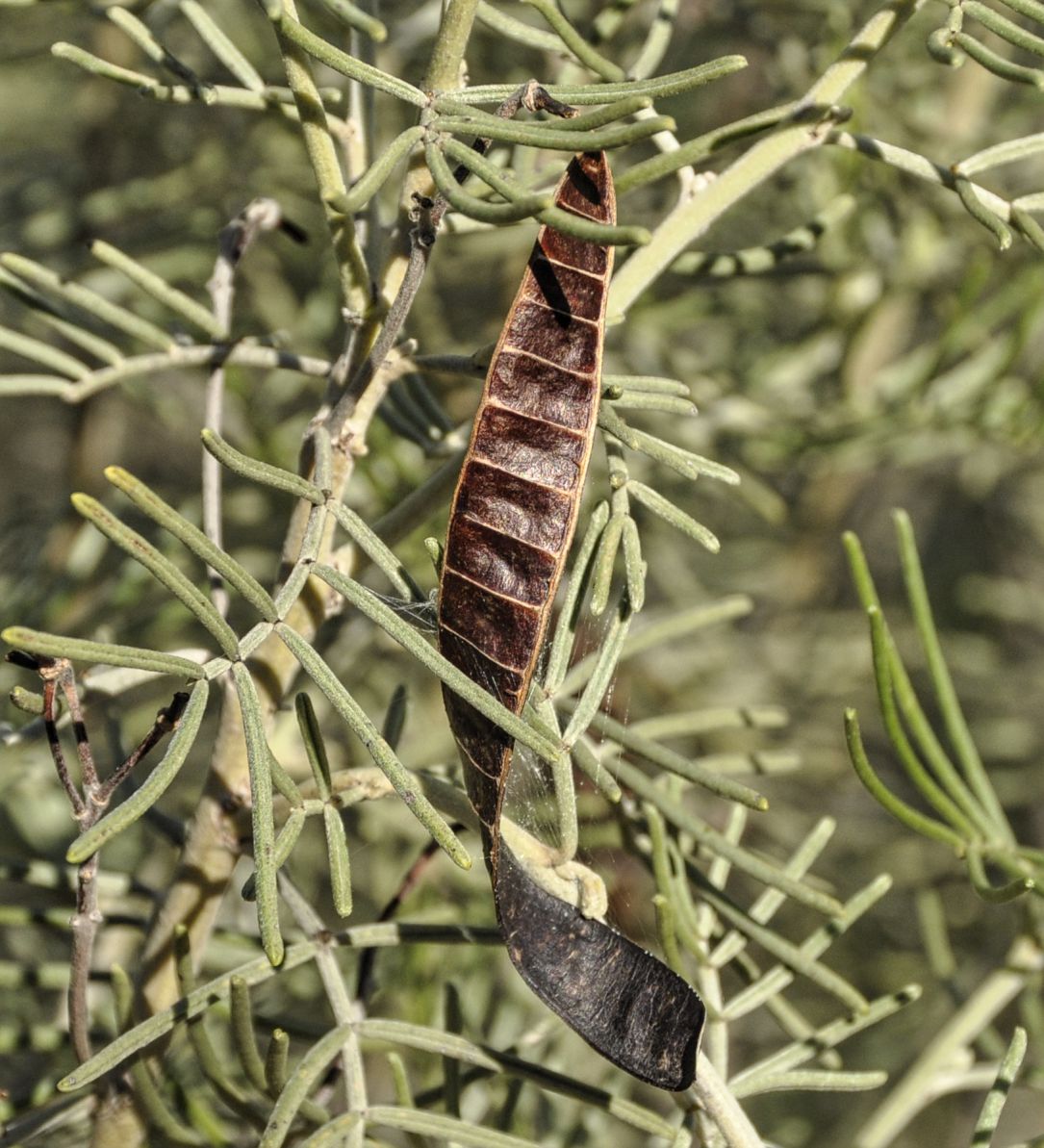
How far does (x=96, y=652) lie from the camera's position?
52 cm

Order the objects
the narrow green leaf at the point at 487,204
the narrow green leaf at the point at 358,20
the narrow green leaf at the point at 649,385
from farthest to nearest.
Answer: the narrow green leaf at the point at 649,385 < the narrow green leaf at the point at 358,20 < the narrow green leaf at the point at 487,204

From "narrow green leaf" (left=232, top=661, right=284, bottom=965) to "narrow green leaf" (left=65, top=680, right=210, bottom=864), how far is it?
0.02 metres

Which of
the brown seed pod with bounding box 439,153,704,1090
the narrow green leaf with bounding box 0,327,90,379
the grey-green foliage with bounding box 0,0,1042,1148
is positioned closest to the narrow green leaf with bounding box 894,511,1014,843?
the grey-green foliage with bounding box 0,0,1042,1148

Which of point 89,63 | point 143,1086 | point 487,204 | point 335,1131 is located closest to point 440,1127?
point 335,1131

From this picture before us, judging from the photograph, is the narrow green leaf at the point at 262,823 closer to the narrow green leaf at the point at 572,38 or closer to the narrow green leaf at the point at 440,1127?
the narrow green leaf at the point at 440,1127

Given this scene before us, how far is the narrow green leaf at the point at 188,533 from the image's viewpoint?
19.9 inches

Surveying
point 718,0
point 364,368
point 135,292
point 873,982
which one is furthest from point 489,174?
point 873,982

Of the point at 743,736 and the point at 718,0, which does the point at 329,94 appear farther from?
the point at 743,736

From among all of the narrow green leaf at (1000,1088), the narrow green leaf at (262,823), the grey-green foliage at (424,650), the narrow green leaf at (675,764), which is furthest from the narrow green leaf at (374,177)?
the narrow green leaf at (1000,1088)

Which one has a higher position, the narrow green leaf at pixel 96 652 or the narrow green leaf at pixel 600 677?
the narrow green leaf at pixel 96 652

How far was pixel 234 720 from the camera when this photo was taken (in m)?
0.76

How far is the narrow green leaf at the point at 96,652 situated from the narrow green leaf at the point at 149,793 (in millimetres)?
17

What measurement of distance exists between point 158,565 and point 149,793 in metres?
0.10

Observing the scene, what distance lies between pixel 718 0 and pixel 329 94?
1194mm
